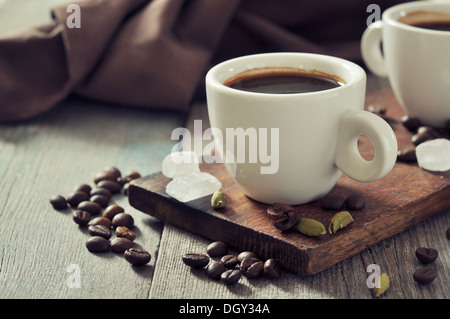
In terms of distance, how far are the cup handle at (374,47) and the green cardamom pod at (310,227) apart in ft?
2.45

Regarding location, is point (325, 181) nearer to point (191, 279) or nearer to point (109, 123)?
point (191, 279)

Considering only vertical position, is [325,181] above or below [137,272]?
above

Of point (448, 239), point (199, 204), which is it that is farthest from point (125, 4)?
point (448, 239)

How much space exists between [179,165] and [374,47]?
0.69 meters

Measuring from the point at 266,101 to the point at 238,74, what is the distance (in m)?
0.21

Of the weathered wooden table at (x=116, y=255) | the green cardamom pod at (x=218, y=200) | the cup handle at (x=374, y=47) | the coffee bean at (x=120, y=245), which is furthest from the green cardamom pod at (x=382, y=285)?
the cup handle at (x=374, y=47)

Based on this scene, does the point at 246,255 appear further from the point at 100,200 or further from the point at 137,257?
the point at 100,200

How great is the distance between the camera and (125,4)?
1915mm

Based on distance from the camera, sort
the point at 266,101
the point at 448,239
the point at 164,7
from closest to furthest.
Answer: the point at 266,101, the point at 448,239, the point at 164,7

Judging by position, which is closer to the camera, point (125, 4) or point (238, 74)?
point (238, 74)

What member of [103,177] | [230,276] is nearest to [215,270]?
[230,276]

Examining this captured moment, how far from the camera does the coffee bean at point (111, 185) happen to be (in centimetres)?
146

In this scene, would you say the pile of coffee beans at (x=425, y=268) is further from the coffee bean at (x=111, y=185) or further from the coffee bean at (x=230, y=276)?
the coffee bean at (x=111, y=185)

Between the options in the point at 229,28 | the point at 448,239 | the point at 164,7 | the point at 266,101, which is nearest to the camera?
the point at 266,101
